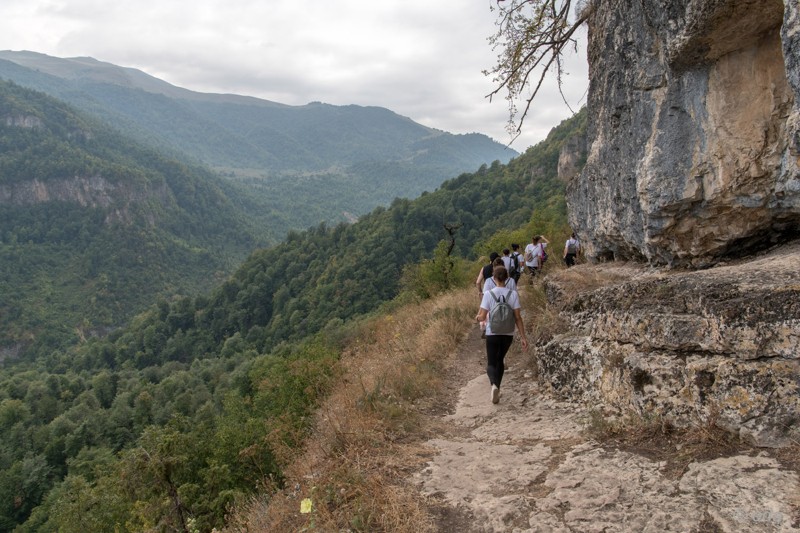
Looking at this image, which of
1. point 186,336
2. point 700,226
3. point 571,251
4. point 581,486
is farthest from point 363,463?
point 186,336

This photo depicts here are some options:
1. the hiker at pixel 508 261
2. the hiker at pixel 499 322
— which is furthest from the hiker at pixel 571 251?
the hiker at pixel 499 322

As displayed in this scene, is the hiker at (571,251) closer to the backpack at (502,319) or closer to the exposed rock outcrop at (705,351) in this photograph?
the exposed rock outcrop at (705,351)

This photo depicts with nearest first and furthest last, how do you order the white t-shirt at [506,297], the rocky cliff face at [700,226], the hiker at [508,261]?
1. the rocky cliff face at [700,226]
2. the white t-shirt at [506,297]
3. the hiker at [508,261]

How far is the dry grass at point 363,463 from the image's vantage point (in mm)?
3270

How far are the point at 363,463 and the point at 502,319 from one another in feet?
7.61

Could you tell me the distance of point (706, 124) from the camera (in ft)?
16.8

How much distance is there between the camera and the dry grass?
10.7 feet

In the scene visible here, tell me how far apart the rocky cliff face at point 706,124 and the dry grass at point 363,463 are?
3.84 meters

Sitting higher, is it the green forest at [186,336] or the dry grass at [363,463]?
the dry grass at [363,463]

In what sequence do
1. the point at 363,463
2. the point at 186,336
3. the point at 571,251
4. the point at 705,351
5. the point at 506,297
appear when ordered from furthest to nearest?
the point at 186,336 < the point at 571,251 < the point at 506,297 < the point at 363,463 < the point at 705,351

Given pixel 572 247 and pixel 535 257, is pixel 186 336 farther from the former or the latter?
pixel 572 247

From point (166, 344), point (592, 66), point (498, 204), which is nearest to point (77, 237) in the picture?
point (166, 344)

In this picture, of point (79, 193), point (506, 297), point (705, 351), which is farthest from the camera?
point (79, 193)

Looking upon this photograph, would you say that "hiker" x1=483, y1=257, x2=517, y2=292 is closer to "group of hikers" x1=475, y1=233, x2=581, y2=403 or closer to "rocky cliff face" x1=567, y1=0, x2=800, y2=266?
"group of hikers" x1=475, y1=233, x2=581, y2=403
